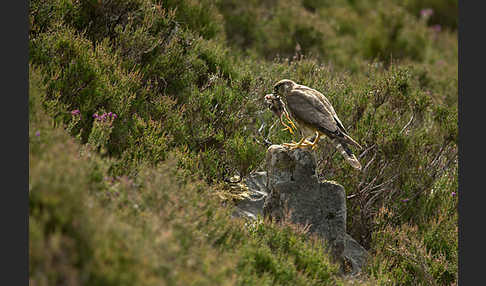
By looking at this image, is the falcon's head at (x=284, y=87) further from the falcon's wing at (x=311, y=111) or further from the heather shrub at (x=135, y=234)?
the heather shrub at (x=135, y=234)

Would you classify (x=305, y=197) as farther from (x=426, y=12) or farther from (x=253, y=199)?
(x=426, y=12)

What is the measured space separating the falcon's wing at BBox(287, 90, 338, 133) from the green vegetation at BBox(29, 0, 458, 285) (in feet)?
3.27

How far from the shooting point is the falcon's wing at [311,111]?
193 inches

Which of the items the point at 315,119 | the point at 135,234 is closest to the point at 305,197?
the point at 315,119

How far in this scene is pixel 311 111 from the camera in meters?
4.94

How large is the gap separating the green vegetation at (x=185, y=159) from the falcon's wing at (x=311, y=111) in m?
1.00

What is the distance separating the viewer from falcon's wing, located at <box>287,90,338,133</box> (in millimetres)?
4910

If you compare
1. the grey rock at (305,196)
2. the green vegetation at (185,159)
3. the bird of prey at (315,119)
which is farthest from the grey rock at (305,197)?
the green vegetation at (185,159)

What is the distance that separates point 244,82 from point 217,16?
9.71ft

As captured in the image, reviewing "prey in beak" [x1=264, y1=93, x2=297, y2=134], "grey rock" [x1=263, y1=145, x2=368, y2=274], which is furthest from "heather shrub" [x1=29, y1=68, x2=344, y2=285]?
"prey in beak" [x1=264, y1=93, x2=297, y2=134]

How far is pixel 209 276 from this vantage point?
11.5 ft

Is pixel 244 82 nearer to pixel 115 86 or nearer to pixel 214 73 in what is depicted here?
pixel 214 73

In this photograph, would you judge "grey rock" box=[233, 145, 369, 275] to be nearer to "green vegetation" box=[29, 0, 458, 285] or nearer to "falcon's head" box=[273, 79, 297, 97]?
"green vegetation" box=[29, 0, 458, 285]

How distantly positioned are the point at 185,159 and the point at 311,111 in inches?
65.4
